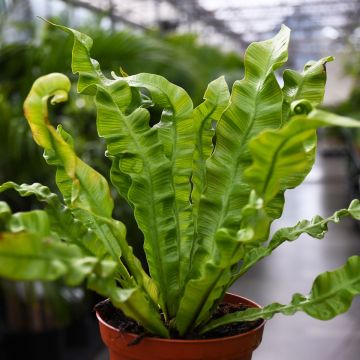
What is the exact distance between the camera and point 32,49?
2.59m

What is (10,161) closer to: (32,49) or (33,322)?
(32,49)

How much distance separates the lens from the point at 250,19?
50.6ft

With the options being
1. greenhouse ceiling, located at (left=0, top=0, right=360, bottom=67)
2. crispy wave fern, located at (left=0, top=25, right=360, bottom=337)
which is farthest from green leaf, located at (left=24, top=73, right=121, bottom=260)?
greenhouse ceiling, located at (left=0, top=0, right=360, bottom=67)

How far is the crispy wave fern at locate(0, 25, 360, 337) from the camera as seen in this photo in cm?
60

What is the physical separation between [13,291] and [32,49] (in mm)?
1069

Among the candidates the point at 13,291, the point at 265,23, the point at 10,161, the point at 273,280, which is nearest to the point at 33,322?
the point at 13,291

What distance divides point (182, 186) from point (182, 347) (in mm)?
193

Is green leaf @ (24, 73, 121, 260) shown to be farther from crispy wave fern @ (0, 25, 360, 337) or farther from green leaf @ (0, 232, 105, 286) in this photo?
green leaf @ (0, 232, 105, 286)

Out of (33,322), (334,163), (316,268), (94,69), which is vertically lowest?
(334,163)

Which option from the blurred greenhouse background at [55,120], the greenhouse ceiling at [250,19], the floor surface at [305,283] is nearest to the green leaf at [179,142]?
the floor surface at [305,283]

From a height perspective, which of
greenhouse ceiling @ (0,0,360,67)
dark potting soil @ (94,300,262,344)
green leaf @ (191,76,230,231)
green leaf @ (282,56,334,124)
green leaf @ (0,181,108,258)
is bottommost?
greenhouse ceiling @ (0,0,360,67)

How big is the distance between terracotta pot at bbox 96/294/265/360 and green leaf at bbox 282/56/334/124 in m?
0.26

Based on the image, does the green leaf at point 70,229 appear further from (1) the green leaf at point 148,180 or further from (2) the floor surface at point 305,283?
(2) the floor surface at point 305,283

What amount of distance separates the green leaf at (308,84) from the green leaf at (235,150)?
0.04 meters
